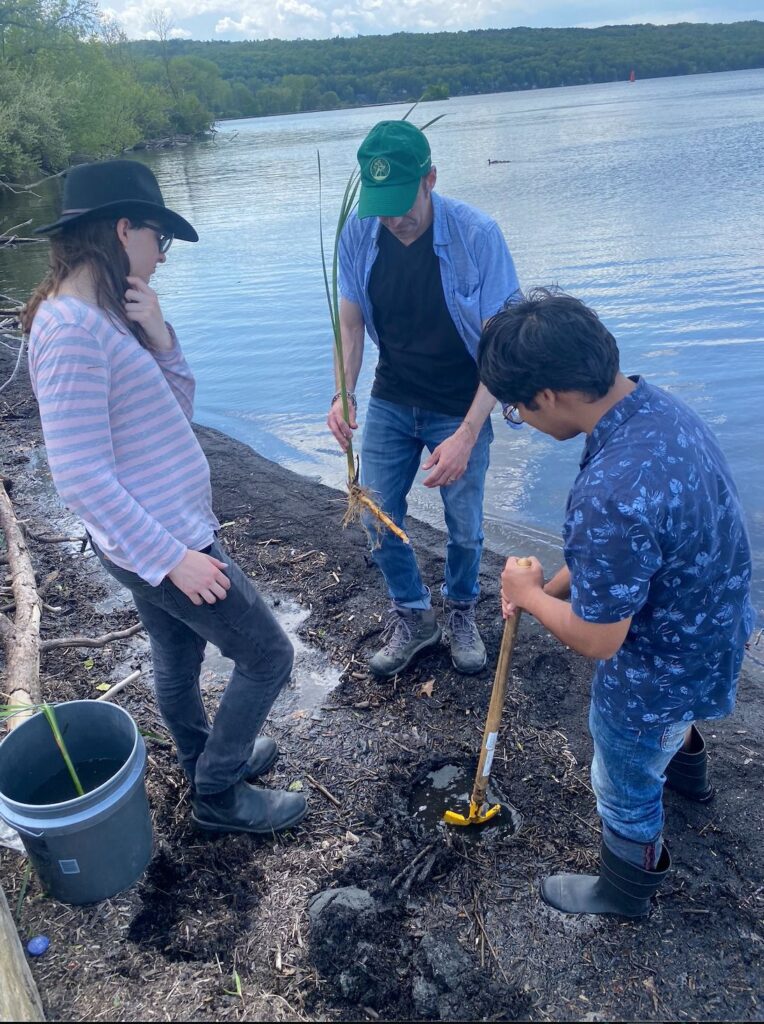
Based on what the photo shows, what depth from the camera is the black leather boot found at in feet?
9.30

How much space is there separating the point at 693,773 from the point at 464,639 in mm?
1279

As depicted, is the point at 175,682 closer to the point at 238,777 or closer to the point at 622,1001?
the point at 238,777

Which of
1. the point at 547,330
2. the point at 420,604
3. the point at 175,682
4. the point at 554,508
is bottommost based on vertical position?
the point at 554,508

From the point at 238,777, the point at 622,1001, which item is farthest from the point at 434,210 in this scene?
the point at 622,1001

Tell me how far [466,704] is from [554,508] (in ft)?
9.31

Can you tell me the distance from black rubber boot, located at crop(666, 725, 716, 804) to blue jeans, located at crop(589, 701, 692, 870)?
1.99 ft

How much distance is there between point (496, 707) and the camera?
2.72 metres

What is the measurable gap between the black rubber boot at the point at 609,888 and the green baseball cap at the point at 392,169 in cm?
246

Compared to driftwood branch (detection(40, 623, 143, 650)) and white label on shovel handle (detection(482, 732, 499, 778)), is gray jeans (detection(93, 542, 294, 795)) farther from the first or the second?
driftwood branch (detection(40, 623, 143, 650))

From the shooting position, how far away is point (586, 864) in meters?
2.75

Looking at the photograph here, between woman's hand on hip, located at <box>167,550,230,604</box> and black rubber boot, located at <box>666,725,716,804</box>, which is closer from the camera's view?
woman's hand on hip, located at <box>167,550,230,604</box>

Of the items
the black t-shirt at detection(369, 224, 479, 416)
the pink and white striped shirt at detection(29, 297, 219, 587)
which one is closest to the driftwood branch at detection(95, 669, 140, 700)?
the pink and white striped shirt at detection(29, 297, 219, 587)

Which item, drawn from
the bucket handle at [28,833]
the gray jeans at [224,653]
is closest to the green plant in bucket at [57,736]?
the bucket handle at [28,833]

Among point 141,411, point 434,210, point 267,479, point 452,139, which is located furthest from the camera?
point 452,139
